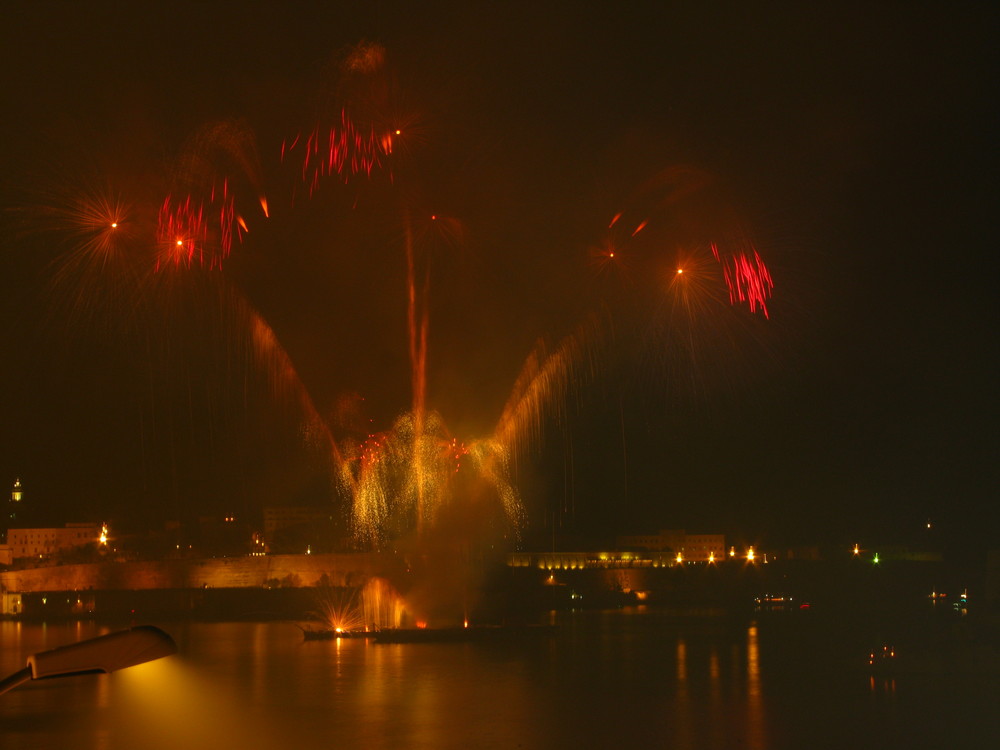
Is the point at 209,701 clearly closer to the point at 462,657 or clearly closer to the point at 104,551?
the point at 462,657

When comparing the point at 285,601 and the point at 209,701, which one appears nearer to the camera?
the point at 209,701

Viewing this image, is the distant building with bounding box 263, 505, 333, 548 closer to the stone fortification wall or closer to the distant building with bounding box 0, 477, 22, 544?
the stone fortification wall

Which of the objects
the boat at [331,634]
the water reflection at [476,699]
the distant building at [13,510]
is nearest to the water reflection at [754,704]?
the water reflection at [476,699]

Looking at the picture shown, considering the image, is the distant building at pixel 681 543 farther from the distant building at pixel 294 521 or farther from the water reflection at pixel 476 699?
the water reflection at pixel 476 699

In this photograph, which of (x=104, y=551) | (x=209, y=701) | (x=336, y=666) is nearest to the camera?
(x=209, y=701)

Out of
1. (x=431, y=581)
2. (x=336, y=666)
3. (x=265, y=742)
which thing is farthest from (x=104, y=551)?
(x=265, y=742)

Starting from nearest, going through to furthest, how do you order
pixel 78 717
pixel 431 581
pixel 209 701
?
pixel 78 717
pixel 209 701
pixel 431 581

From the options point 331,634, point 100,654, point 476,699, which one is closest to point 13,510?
point 331,634

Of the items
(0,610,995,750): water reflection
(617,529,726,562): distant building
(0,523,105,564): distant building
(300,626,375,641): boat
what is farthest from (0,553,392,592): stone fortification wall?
(617,529,726,562): distant building
